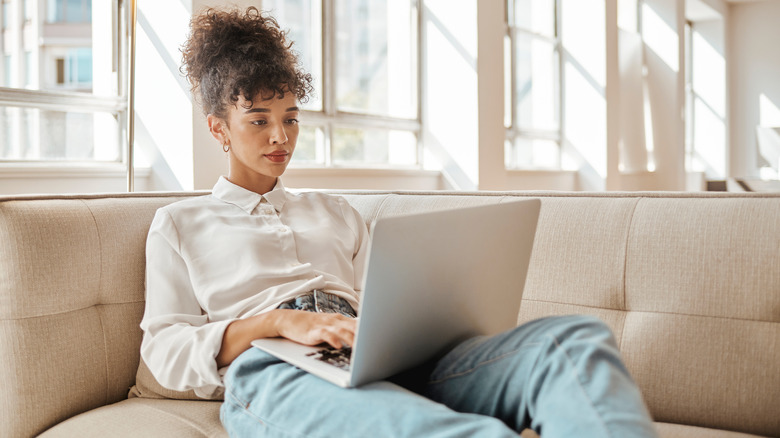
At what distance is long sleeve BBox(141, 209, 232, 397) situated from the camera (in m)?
1.26

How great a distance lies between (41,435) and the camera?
1.33 meters

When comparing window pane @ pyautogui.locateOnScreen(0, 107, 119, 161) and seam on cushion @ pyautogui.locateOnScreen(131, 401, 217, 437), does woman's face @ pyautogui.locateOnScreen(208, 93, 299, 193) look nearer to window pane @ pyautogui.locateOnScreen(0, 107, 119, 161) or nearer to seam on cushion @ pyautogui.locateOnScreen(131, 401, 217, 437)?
seam on cushion @ pyautogui.locateOnScreen(131, 401, 217, 437)

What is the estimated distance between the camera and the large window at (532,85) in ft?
17.9

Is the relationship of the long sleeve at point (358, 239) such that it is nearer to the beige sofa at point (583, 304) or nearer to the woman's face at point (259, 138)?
the woman's face at point (259, 138)

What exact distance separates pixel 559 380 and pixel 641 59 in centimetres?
691

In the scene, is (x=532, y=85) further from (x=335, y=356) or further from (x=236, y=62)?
(x=335, y=356)


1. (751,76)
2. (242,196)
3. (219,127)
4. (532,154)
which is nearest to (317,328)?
(242,196)

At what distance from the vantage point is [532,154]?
5906 mm

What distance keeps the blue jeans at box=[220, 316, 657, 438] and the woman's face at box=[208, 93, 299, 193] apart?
0.52 meters

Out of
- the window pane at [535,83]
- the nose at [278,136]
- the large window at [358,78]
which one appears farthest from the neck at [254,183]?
the window pane at [535,83]

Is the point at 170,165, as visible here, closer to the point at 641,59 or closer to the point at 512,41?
the point at 512,41

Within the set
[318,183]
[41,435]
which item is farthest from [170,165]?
[41,435]

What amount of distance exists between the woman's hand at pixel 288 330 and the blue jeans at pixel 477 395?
0.05 meters

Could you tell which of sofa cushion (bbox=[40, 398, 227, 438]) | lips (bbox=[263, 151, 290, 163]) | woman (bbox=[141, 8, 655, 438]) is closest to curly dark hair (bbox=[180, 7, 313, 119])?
woman (bbox=[141, 8, 655, 438])
